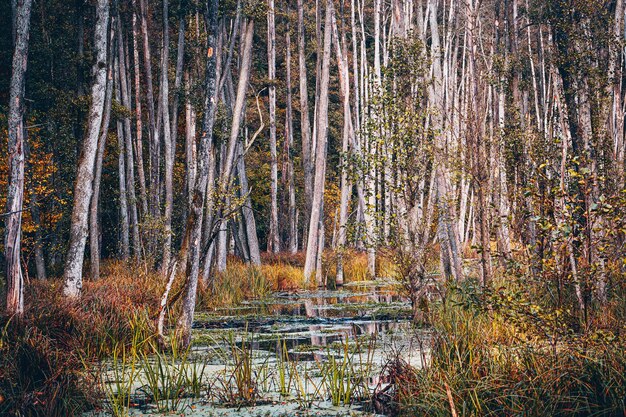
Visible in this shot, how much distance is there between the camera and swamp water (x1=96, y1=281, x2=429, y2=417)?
18.0 feet

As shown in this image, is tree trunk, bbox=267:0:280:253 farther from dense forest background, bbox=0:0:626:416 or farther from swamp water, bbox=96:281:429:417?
swamp water, bbox=96:281:429:417

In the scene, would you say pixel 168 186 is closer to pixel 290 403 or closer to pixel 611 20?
pixel 611 20

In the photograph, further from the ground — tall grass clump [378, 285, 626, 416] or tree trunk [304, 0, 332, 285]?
tree trunk [304, 0, 332, 285]

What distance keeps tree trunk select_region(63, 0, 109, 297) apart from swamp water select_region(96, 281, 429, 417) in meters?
2.05

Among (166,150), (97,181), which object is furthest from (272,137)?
Result: (97,181)

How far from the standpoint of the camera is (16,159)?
9391mm

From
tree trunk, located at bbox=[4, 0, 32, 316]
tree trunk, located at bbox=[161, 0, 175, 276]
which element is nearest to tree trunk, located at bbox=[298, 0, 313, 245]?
tree trunk, located at bbox=[161, 0, 175, 276]

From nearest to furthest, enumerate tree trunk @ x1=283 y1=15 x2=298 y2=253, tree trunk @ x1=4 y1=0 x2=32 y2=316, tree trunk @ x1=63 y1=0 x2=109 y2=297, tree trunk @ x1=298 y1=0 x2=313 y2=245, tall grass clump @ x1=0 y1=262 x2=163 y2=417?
1. tall grass clump @ x1=0 y1=262 x2=163 y2=417
2. tree trunk @ x1=4 y1=0 x2=32 y2=316
3. tree trunk @ x1=63 y1=0 x2=109 y2=297
4. tree trunk @ x1=298 y1=0 x2=313 y2=245
5. tree trunk @ x1=283 y1=15 x2=298 y2=253

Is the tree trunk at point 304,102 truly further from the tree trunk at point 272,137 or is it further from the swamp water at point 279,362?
the swamp water at point 279,362

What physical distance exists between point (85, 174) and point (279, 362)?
18.6 feet

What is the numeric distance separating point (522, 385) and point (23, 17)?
8146mm

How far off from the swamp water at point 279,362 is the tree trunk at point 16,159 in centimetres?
250

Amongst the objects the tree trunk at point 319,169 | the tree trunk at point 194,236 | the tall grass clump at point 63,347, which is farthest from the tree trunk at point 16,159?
the tree trunk at point 319,169

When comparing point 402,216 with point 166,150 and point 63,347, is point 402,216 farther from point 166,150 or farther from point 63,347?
point 166,150
